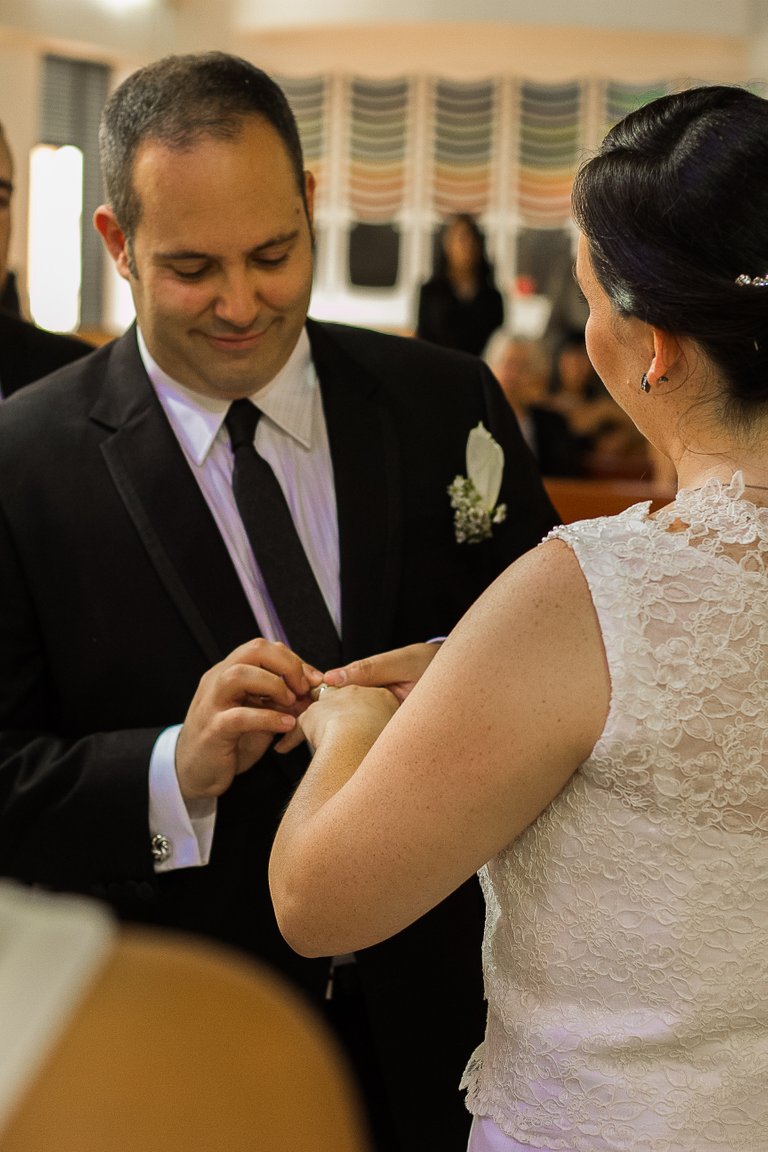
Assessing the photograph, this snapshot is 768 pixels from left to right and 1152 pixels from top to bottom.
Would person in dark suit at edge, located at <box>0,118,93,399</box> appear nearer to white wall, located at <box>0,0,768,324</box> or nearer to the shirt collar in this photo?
the shirt collar

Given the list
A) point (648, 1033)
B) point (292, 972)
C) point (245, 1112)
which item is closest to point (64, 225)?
point (292, 972)

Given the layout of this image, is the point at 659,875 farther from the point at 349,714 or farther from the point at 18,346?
the point at 18,346

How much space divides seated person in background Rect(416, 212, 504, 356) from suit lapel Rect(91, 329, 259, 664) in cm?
744

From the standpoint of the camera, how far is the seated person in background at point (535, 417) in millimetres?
7859

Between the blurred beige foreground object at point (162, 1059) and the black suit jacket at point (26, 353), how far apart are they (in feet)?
8.87

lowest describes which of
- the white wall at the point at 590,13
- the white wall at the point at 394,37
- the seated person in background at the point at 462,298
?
the seated person in background at the point at 462,298

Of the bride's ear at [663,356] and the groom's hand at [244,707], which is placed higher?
the bride's ear at [663,356]

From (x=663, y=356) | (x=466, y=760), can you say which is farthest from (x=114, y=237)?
(x=466, y=760)

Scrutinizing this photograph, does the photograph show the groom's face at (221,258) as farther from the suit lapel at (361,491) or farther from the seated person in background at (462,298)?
the seated person in background at (462,298)

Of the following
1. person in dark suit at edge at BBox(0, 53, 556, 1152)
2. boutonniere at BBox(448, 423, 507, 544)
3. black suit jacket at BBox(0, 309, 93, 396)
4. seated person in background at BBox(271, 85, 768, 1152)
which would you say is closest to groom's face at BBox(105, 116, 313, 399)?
person in dark suit at edge at BBox(0, 53, 556, 1152)

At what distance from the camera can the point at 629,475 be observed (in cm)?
878

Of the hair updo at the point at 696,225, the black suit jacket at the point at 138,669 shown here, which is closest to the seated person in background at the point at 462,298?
the black suit jacket at the point at 138,669

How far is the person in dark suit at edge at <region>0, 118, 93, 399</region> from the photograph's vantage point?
3043 mm

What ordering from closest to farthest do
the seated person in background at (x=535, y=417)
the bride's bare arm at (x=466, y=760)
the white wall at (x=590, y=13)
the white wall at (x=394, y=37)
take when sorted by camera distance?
the bride's bare arm at (x=466, y=760), the seated person in background at (x=535, y=417), the white wall at (x=394, y=37), the white wall at (x=590, y=13)
